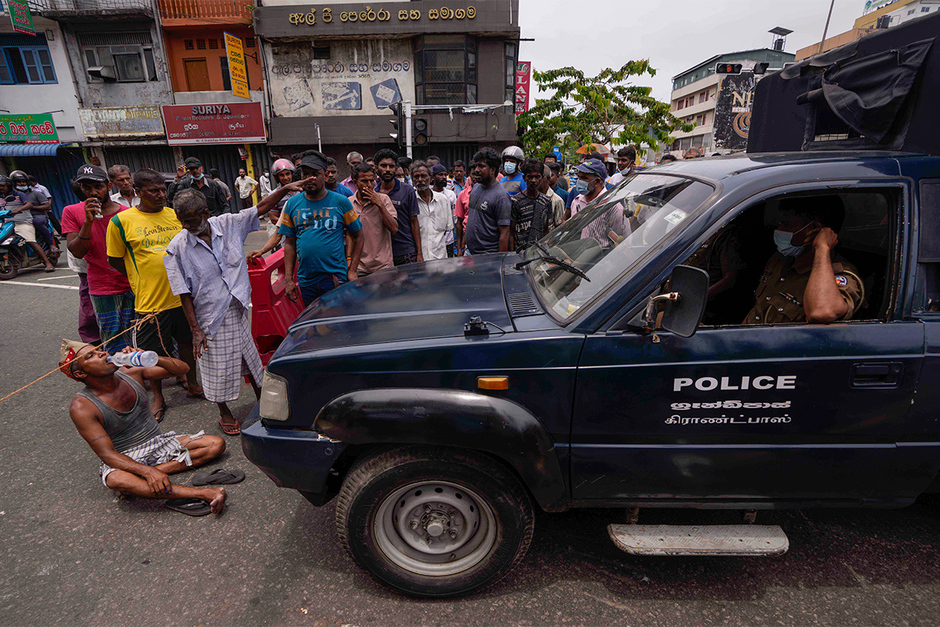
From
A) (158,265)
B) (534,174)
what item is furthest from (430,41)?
(158,265)

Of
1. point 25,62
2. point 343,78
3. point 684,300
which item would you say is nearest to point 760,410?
point 684,300

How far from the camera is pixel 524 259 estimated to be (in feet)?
9.71

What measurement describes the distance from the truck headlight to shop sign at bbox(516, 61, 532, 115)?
71.6 ft

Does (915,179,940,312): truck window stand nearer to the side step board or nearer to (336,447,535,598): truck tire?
the side step board

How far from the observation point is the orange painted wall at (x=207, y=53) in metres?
18.6

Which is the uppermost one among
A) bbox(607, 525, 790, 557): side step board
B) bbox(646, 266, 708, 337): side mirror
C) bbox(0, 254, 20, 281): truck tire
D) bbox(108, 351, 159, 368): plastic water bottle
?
bbox(646, 266, 708, 337): side mirror

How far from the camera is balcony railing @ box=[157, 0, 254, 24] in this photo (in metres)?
18.2

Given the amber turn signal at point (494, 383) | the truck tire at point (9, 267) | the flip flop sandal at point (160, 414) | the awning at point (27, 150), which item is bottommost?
the flip flop sandal at point (160, 414)

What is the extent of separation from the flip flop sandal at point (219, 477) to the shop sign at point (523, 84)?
21.4 meters

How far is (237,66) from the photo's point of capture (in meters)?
17.2

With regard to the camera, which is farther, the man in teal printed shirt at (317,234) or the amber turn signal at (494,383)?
the man in teal printed shirt at (317,234)

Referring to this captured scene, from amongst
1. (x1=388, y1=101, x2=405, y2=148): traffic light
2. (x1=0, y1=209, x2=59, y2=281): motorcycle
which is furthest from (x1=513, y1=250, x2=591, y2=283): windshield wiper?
(x1=0, y1=209, x2=59, y2=281): motorcycle

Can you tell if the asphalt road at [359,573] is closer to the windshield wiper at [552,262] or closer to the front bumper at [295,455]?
the front bumper at [295,455]

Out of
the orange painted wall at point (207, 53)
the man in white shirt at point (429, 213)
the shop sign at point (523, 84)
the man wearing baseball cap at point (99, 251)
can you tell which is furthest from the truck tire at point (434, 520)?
the shop sign at point (523, 84)
